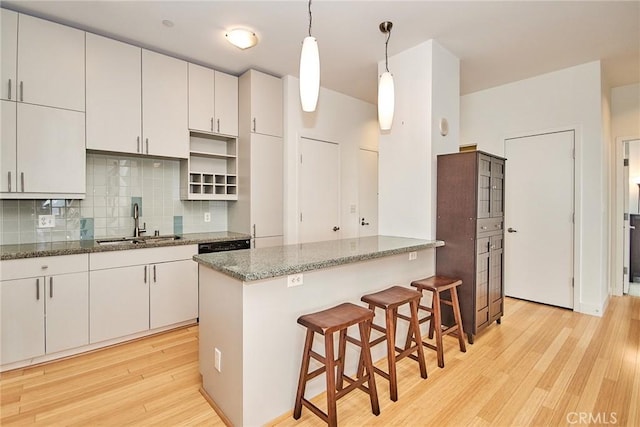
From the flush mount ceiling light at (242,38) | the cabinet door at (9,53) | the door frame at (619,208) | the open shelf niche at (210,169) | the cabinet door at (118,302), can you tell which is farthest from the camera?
the door frame at (619,208)

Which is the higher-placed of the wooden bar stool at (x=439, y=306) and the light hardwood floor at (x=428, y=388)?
the wooden bar stool at (x=439, y=306)

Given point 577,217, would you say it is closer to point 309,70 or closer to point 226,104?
point 309,70

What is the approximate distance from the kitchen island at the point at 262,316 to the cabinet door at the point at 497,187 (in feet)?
4.76

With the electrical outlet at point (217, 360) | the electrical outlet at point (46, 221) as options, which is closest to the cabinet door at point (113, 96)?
the electrical outlet at point (46, 221)

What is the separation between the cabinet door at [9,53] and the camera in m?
2.38

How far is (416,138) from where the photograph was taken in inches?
120

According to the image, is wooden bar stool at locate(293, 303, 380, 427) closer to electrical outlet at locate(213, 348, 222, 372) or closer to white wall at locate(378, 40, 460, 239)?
electrical outlet at locate(213, 348, 222, 372)

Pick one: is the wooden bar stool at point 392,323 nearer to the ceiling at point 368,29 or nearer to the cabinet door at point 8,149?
the ceiling at point 368,29

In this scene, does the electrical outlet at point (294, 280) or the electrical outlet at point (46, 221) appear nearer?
the electrical outlet at point (294, 280)

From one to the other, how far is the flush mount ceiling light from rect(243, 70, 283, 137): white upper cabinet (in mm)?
610

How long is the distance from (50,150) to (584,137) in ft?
17.1

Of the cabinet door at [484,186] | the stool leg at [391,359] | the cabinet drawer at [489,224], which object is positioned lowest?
the stool leg at [391,359]

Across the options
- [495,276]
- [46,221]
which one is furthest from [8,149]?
[495,276]

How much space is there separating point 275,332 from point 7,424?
160cm
